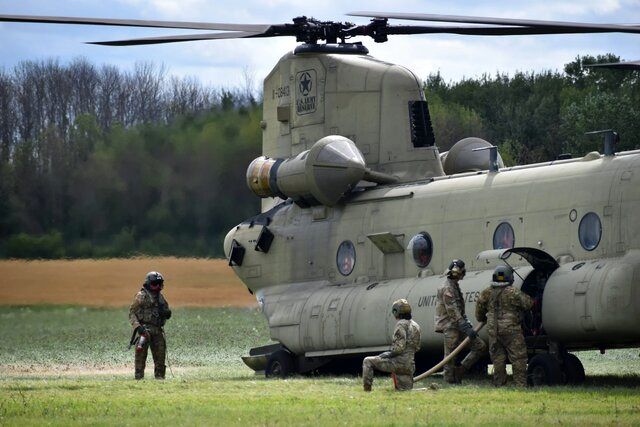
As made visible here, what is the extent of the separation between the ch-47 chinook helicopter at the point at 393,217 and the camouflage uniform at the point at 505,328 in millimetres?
479

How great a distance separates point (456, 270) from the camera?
21.6 metres

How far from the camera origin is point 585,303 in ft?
65.9

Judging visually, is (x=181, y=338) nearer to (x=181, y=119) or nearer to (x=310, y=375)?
(x=181, y=119)

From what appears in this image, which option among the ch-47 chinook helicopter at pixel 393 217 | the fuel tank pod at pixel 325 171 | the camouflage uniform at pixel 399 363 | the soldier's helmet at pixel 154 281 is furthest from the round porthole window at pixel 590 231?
the soldier's helmet at pixel 154 281

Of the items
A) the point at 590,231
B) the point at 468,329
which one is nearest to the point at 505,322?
the point at 468,329

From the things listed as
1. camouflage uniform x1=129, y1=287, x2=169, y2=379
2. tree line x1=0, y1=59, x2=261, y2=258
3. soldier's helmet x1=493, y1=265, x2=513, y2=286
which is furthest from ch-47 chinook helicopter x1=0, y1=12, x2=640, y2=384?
tree line x1=0, y1=59, x2=261, y2=258

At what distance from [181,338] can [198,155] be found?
204 inches

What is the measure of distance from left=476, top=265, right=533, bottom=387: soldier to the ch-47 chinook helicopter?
0.47 m

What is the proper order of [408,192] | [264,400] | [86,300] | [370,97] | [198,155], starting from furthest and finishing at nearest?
[86,300]
[198,155]
[370,97]
[408,192]
[264,400]

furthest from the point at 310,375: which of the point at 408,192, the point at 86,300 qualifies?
the point at 86,300

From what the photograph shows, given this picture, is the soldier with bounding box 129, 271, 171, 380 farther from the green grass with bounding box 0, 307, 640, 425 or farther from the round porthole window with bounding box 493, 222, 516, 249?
the round porthole window with bounding box 493, 222, 516, 249

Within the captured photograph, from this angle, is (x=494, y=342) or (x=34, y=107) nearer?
(x=494, y=342)

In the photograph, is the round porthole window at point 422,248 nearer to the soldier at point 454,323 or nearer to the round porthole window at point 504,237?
the round porthole window at point 504,237

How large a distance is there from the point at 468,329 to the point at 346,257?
5050mm
